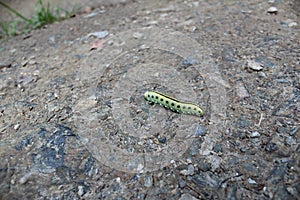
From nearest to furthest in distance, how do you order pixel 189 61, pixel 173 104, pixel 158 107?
1. pixel 173 104
2. pixel 158 107
3. pixel 189 61

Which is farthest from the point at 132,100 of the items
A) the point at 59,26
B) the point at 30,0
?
the point at 30,0

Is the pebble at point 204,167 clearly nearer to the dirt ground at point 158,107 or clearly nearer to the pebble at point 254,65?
the dirt ground at point 158,107

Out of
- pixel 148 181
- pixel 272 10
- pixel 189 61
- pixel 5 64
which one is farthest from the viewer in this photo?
pixel 272 10

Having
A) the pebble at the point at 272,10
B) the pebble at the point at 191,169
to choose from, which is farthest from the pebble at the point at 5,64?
the pebble at the point at 272,10

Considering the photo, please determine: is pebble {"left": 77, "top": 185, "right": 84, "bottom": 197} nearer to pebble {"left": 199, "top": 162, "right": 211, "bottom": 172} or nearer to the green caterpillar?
pebble {"left": 199, "top": 162, "right": 211, "bottom": 172}

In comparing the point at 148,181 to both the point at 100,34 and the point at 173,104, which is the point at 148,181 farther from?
the point at 100,34

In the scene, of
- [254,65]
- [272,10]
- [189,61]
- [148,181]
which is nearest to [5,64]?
[189,61]

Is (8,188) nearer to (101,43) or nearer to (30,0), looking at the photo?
(101,43)
